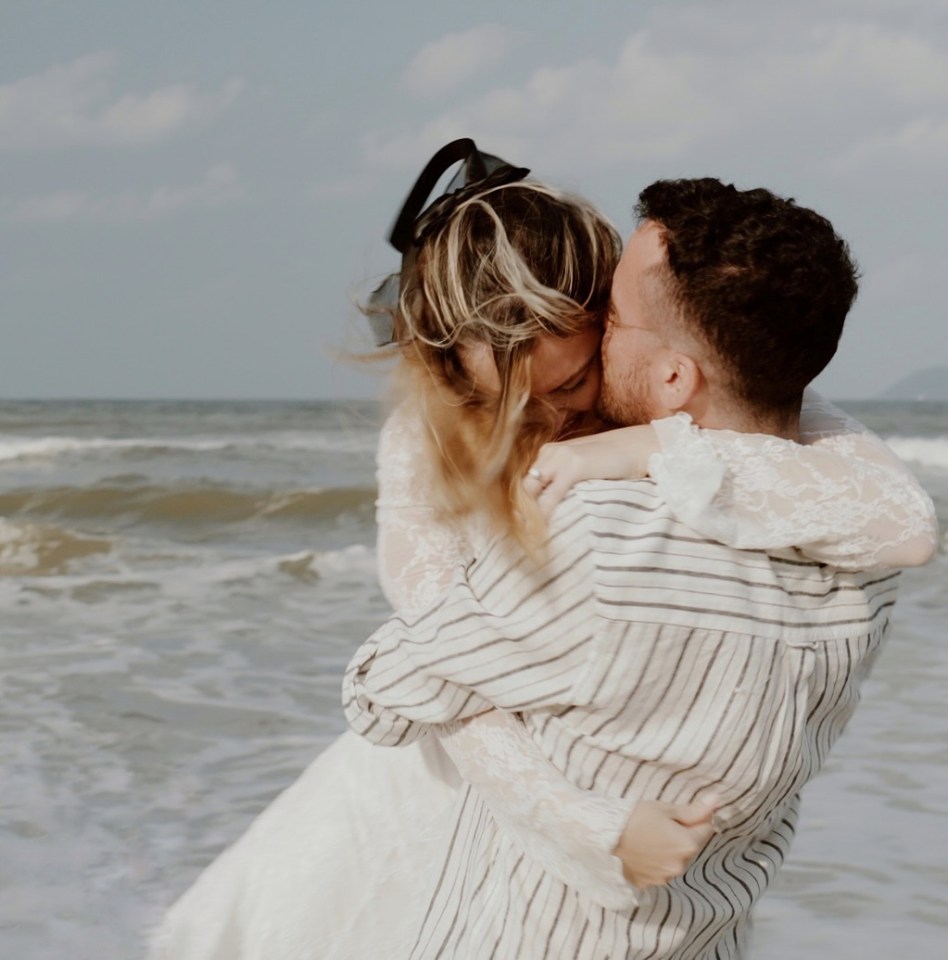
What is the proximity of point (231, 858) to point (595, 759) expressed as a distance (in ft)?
3.34

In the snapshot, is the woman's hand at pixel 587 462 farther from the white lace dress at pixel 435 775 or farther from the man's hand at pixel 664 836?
the man's hand at pixel 664 836

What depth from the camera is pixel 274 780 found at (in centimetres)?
429

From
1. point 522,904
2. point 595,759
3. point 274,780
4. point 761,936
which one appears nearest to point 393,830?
point 522,904

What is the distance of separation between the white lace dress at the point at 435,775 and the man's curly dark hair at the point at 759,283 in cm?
10

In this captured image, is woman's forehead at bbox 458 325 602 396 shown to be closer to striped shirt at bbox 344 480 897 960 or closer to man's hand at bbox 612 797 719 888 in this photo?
striped shirt at bbox 344 480 897 960

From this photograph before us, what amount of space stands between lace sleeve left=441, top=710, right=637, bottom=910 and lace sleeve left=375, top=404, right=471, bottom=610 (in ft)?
0.64

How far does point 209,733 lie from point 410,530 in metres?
3.01

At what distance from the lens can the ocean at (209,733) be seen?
11.1ft

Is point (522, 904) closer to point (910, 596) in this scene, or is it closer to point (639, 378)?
point (639, 378)

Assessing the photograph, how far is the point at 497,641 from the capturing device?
63.7 inches

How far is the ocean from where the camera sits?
3381 millimetres

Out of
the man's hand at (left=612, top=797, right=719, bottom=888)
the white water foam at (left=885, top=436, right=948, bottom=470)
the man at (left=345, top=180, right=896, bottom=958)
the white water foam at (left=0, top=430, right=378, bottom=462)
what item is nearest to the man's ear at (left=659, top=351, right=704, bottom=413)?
the man at (left=345, top=180, right=896, bottom=958)

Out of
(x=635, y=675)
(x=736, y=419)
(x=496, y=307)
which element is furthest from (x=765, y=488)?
(x=496, y=307)

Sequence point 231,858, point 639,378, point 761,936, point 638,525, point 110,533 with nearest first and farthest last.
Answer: point 638,525, point 639,378, point 231,858, point 761,936, point 110,533
